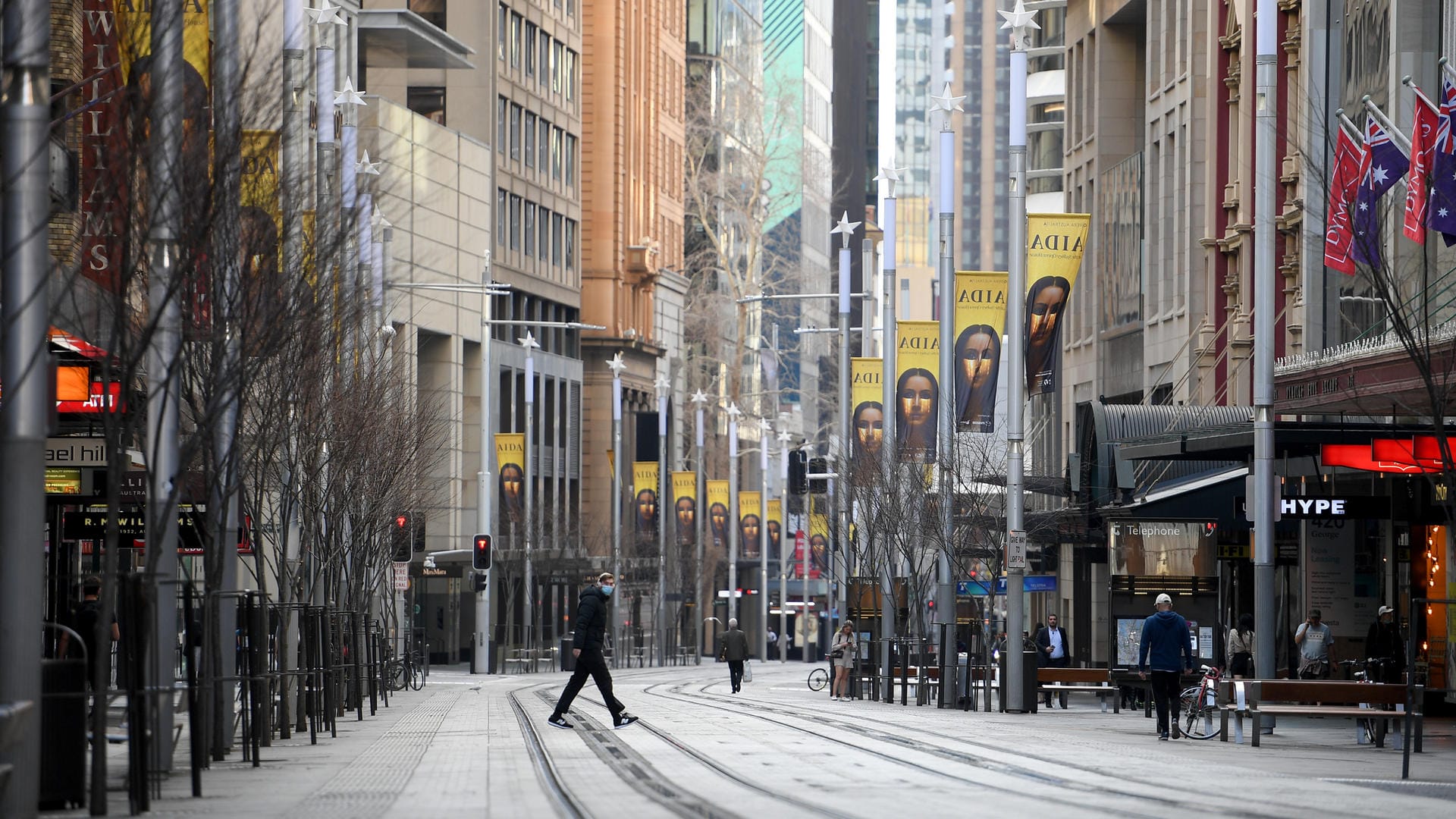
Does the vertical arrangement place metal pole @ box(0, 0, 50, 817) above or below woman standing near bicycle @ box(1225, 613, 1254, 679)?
above

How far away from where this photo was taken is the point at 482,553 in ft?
179

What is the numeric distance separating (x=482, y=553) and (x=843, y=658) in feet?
37.1

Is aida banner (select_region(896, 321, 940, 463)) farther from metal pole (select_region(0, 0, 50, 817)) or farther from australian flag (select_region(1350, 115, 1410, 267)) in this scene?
metal pole (select_region(0, 0, 50, 817))

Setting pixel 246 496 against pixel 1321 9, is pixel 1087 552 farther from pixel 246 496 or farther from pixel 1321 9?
pixel 246 496

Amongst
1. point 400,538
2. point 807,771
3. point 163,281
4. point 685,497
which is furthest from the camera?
point 685,497

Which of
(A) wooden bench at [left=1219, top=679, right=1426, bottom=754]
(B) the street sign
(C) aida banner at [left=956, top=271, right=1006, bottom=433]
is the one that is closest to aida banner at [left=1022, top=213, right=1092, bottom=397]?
(B) the street sign

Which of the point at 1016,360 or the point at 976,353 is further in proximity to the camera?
the point at 976,353

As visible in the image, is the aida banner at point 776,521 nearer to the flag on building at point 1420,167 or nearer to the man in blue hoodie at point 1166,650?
the man in blue hoodie at point 1166,650

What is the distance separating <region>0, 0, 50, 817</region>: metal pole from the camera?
1494 cm

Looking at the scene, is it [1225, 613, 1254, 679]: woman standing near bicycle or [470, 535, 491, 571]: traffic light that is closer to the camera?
[1225, 613, 1254, 679]: woman standing near bicycle

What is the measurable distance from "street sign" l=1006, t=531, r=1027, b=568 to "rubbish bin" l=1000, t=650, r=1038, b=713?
4.43ft

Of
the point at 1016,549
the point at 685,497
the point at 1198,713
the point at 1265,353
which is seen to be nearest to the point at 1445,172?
the point at 1265,353

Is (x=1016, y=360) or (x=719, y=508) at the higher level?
(x=1016, y=360)

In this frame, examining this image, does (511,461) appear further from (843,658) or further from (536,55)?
(536,55)
